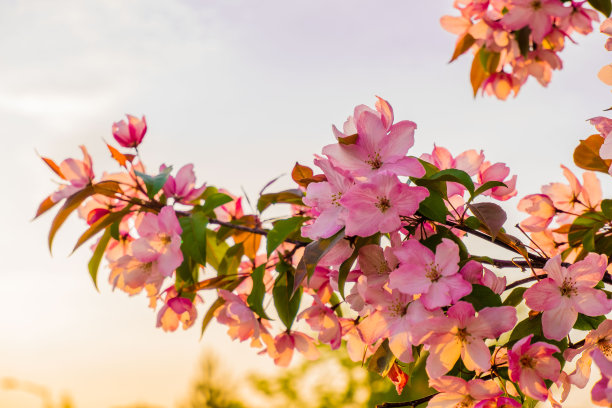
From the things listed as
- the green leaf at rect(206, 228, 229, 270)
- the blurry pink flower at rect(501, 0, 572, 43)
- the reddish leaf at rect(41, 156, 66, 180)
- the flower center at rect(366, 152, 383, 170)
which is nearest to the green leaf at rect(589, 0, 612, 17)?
the blurry pink flower at rect(501, 0, 572, 43)

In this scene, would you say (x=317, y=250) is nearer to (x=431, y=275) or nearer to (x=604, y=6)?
(x=431, y=275)

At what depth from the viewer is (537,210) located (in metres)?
1.30

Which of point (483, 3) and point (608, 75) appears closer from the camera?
point (608, 75)

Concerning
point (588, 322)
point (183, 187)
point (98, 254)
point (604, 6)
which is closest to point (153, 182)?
point (183, 187)

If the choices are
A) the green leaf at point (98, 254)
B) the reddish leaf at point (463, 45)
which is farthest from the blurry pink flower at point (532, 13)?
the green leaf at point (98, 254)

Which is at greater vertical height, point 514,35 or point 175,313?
point 514,35

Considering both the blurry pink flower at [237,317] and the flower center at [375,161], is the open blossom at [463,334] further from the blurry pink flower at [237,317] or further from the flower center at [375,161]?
the blurry pink flower at [237,317]

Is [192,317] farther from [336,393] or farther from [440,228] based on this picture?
[336,393]

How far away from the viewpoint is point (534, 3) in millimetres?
1662

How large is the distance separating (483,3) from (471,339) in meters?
1.33

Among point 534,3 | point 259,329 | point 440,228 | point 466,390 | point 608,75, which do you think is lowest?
point 466,390

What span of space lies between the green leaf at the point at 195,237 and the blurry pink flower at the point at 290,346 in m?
0.23

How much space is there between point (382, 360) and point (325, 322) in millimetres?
181

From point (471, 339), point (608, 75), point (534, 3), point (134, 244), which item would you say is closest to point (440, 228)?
point (471, 339)
